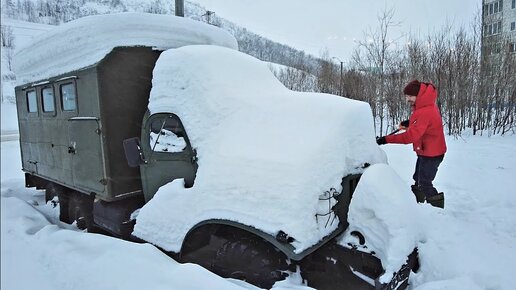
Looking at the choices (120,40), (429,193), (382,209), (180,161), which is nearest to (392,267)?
(382,209)

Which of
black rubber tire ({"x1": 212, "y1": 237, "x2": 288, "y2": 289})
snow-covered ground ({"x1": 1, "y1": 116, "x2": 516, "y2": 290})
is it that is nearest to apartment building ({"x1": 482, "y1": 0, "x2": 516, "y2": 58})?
snow-covered ground ({"x1": 1, "y1": 116, "x2": 516, "y2": 290})

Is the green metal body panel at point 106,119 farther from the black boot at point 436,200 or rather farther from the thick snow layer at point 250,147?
the black boot at point 436,200

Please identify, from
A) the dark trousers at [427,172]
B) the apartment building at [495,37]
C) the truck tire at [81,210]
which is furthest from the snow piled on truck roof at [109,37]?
the apartment building at [495,37]

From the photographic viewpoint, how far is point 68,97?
4641 mm

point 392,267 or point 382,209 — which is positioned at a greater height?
point 382,209

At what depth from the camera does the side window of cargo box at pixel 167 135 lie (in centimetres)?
355

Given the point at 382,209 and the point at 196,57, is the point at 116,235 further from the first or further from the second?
the point at 382,209

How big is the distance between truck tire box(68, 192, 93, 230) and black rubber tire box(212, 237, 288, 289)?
280 cm

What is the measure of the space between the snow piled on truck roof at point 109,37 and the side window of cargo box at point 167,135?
1.11 metres

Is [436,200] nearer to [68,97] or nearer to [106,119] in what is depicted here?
[106,119]

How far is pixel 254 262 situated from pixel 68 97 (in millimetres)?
3455

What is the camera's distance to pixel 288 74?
86.9 ft

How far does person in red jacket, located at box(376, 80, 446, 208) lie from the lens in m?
4.57

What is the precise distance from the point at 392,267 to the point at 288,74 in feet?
80.9
